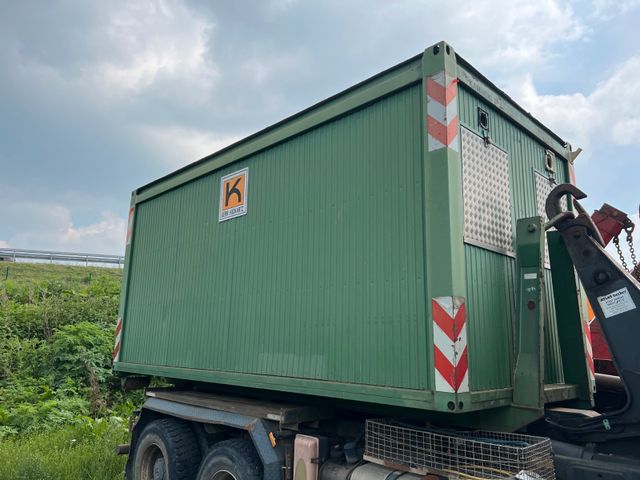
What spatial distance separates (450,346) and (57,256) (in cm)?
2405

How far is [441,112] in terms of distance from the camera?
3377 millimetres

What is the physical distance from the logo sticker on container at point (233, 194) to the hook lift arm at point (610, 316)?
9.23 ft

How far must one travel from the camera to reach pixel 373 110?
12.7 ft

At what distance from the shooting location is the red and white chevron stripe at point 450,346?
307 cm

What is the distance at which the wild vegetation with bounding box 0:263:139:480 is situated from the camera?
6308 millimetres

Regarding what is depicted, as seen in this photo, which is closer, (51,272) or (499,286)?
(499,286)

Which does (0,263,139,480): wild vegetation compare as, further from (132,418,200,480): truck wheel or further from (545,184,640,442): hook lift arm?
(545,184,640,442): hook lift arm

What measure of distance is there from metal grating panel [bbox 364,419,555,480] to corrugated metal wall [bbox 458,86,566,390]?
354mm

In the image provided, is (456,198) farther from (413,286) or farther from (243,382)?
(243,382)

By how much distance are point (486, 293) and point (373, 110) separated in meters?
1.55

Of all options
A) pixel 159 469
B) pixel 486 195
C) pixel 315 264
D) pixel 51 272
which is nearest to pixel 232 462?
pixel 159 469

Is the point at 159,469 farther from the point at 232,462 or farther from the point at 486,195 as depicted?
the point at 486,195

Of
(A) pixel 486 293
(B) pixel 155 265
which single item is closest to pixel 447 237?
(A) pixel 486 293

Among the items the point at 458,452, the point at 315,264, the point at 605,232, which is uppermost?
the point at 605,232
